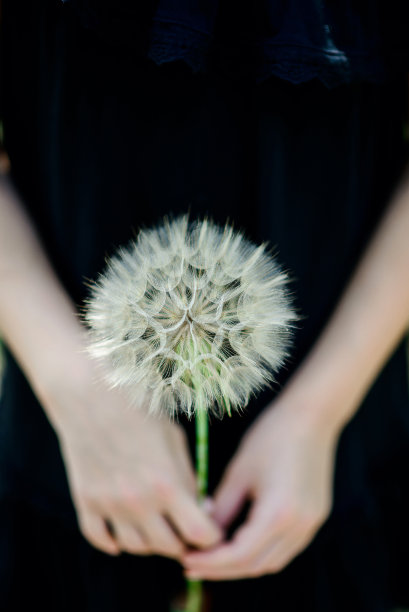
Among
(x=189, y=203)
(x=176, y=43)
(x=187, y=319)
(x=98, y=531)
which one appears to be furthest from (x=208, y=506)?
(x=176, y=43)

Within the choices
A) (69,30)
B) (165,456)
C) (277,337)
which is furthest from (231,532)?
(69,30)

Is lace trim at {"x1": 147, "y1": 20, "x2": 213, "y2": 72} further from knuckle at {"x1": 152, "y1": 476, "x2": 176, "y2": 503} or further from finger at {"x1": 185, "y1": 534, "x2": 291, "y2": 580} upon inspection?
finger at {"x1": 185, "y1": 534, "x2": 291, "y2": 580}

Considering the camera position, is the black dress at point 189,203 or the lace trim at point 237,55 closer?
the lace trim at point 237,55

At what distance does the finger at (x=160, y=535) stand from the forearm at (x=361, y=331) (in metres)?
0.23

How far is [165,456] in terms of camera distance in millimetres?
646

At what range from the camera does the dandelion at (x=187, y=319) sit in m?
0.62

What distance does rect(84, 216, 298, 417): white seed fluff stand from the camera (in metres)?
0.62

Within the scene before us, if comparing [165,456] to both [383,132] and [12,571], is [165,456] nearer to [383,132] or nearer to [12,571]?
[12,571]

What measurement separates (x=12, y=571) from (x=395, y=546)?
2.21ft

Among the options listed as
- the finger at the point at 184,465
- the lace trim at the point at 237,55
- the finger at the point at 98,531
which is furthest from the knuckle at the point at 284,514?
the lace trim at the point at 237,55

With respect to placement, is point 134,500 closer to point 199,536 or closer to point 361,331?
point 199,536

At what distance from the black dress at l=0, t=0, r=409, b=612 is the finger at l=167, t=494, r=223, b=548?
0.61 feet

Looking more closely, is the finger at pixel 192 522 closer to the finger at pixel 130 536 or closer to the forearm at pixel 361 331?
the finger at pixel 130 536

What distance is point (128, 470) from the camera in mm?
642
